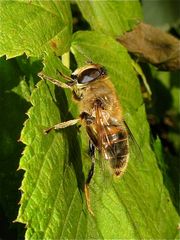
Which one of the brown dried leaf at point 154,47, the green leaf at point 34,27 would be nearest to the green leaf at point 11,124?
the green leaf at point 34,27

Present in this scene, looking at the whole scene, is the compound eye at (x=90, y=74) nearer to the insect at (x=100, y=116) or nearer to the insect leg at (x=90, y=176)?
the insect at (x=100, y=116)

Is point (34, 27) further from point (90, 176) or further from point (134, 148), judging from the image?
point (134, 148)

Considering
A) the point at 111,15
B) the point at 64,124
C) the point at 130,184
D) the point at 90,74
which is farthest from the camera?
the point at 111,15

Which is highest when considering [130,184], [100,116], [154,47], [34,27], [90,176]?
[34,27]

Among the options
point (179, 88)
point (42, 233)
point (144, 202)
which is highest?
point (42, 233)

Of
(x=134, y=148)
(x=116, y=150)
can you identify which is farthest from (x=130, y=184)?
(x=116, y=150)

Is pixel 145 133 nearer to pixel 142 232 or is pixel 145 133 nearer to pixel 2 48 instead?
pixel 142 232

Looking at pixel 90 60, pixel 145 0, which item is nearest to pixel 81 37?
pixel 90 60
